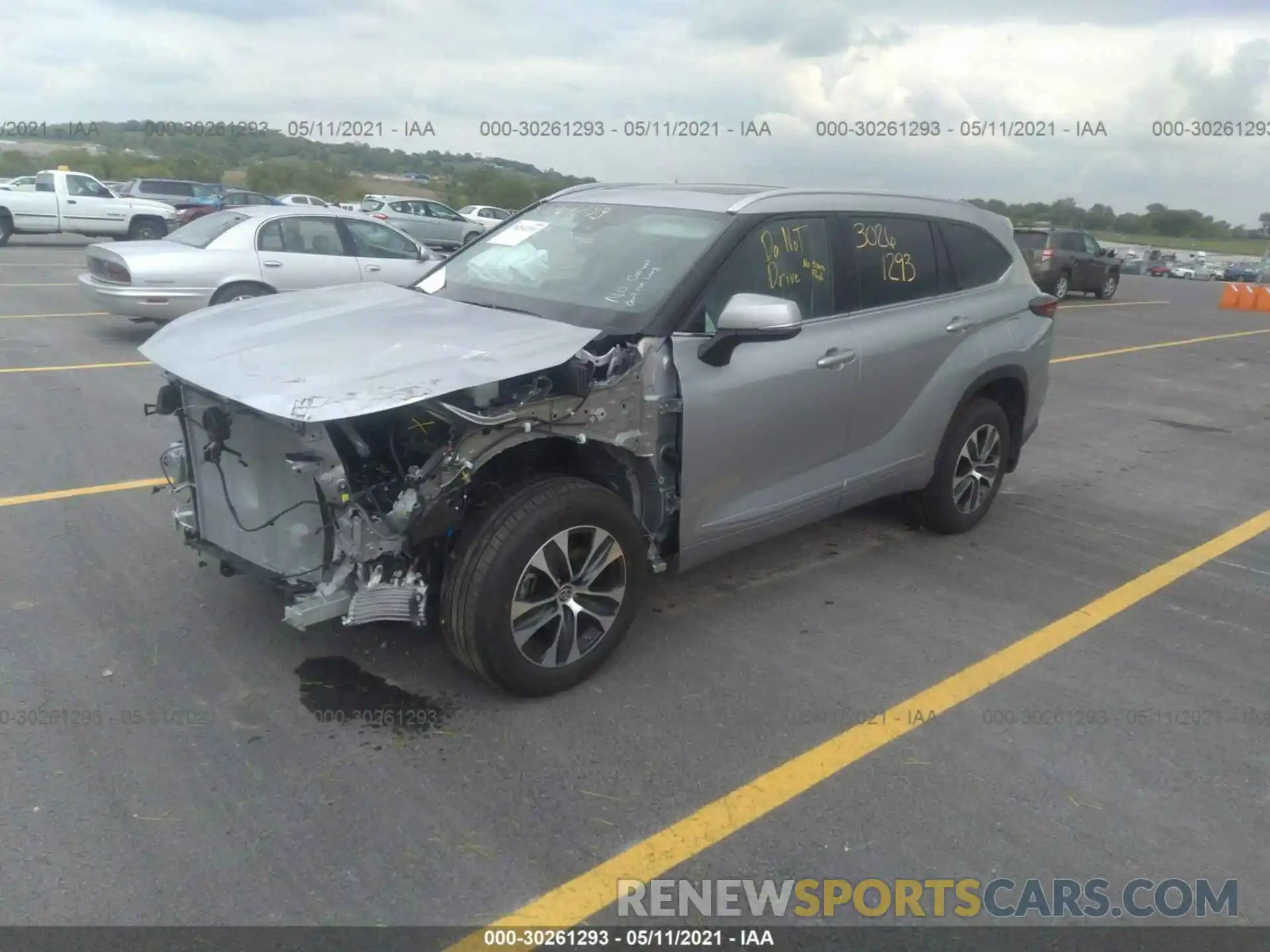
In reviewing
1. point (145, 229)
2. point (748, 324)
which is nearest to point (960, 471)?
point (748, 324)

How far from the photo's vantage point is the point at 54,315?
1291cm

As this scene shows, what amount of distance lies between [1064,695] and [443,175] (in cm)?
3984

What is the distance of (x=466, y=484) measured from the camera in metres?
3.47

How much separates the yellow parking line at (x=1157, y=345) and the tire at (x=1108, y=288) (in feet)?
15.2

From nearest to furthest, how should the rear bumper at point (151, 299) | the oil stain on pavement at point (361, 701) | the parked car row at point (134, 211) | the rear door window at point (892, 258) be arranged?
the oil stain on pavement at point (361, 701)
the rear door window at point (892, 258)
the rear bumper at point (151, 299)
the parked car row at point (134, 211)

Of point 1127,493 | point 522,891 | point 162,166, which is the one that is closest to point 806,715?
point 522,891

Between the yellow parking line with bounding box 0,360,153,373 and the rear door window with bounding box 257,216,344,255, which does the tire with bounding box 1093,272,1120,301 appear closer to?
the rear door window with bounding box 257,216,344,255

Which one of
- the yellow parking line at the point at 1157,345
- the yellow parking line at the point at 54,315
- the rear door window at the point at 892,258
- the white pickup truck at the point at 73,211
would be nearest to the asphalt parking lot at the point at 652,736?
the rear door window at the point at 892,258

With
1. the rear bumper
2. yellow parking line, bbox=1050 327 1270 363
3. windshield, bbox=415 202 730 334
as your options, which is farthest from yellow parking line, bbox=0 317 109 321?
yellow parking line, bbox=1050 327 1270 363

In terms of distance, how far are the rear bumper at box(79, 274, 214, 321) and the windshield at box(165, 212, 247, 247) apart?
62 centimetres

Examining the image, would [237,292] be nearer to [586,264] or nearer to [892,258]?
[586,264]

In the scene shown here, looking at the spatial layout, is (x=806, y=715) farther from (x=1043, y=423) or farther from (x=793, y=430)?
(x=1043, y=423)

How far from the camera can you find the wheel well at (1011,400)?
574 cm

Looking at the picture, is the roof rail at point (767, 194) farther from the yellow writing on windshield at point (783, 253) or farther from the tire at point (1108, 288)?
the tire at point (1108, 288)
